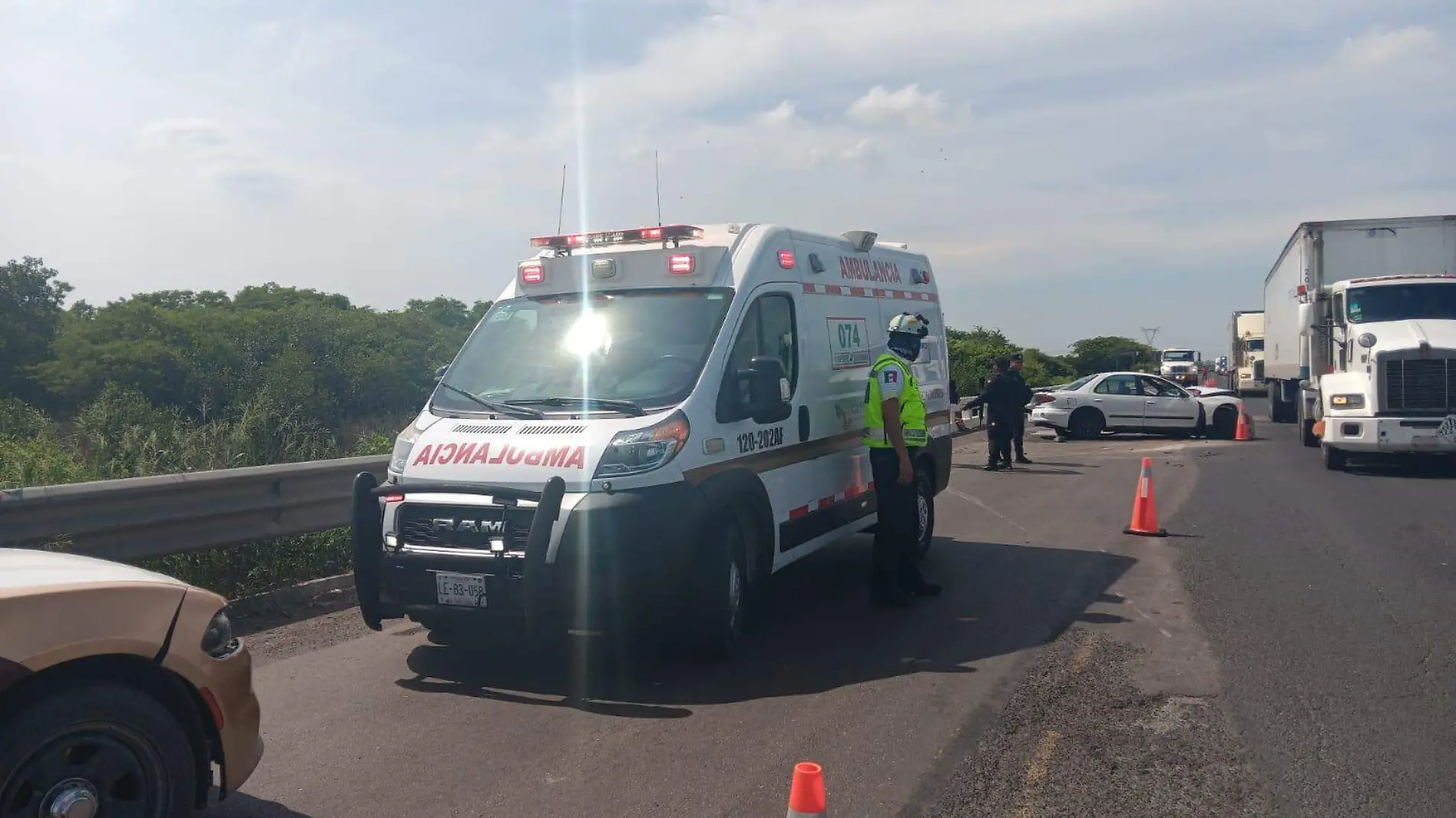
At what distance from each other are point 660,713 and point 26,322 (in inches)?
867

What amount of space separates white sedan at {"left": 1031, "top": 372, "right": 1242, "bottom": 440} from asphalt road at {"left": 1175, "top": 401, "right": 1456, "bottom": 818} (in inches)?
401

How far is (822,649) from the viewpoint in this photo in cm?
682

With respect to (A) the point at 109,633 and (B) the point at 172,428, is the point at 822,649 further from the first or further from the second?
(B) the point at 172,428

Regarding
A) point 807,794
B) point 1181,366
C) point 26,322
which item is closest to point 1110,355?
point 1181,366

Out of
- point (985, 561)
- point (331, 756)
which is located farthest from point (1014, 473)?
point (331, 756)

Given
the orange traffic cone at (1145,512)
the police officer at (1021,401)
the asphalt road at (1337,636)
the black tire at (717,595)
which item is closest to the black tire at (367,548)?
the black tire at (717,595)

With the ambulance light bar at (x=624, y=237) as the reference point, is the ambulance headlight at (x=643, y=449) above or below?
below

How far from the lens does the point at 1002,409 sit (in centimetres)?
1741

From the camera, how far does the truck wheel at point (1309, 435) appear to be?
20688 millimetres

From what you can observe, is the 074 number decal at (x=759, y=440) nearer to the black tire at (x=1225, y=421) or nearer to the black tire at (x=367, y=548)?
the black tire at (x=367, y=548)

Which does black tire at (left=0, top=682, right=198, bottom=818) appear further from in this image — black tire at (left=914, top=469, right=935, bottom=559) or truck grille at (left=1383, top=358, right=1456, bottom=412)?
truck grille at (left=1383, top=358, right=1456, bottom=412)

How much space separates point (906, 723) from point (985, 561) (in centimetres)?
444

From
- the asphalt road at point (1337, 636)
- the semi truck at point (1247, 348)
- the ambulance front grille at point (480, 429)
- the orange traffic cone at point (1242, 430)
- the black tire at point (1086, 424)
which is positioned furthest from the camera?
the semi truck at point (1247, 348)

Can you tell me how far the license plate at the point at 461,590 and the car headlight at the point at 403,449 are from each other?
32.2 inches
